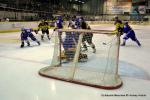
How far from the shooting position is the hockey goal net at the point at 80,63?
389cm

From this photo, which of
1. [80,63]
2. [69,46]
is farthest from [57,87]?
[80,63]

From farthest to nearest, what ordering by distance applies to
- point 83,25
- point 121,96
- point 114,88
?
point 83,25 → point 114,88 → point 121,96

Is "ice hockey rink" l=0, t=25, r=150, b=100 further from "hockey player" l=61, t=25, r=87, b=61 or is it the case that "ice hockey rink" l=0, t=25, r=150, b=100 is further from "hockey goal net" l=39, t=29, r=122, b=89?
"hockey player" l=61, t=25, r=87, b=61

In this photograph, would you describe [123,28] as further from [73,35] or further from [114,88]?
[114,88]

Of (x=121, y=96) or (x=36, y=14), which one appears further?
(x=36, y=14)

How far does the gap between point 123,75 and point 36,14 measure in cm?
1598

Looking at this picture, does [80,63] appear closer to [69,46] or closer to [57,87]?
[69,46]

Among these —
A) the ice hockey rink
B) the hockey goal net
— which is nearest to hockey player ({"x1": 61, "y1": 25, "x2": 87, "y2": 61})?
the hockey goal net

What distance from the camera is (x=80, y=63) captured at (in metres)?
5.23

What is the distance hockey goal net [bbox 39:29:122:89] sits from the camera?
389 centimetres

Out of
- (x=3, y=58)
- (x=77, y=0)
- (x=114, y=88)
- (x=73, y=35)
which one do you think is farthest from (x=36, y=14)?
(x=77, y=0)

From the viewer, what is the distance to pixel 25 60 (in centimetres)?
566

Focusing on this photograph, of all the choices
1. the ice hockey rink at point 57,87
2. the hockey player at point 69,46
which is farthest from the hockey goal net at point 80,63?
the ice hockey rink at point 57,87

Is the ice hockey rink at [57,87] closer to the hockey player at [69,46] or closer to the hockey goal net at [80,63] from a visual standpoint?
the hockey goal net at [80,63]
